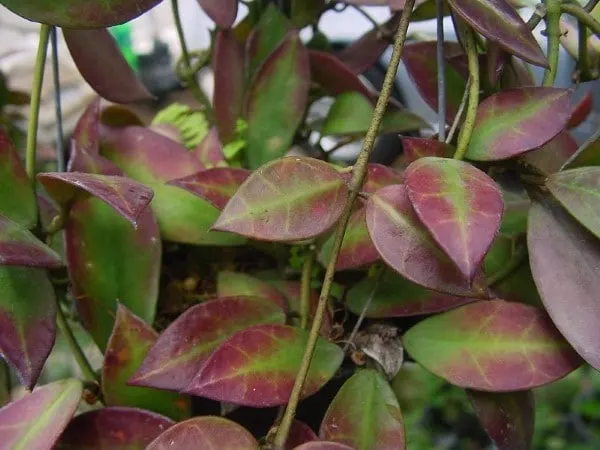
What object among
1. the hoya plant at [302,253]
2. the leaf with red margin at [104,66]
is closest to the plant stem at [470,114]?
the hoya plant at [302,253]

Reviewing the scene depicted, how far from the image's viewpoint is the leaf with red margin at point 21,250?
30 cm

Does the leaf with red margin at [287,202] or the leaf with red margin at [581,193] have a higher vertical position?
the leaf with red margin at [287,202]

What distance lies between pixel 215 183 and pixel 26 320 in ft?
0.45

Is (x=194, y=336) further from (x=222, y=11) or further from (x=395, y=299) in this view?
(x=222, y=11)

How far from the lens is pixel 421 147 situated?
37cm

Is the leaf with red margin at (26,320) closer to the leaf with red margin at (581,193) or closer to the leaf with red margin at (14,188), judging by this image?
the leaf with red margin at (14,188)

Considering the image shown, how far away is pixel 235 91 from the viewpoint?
54 centimetres

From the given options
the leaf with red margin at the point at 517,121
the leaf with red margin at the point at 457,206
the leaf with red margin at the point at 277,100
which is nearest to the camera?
the leaf with red margin at the point at 457,206

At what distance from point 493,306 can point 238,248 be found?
0.22 m

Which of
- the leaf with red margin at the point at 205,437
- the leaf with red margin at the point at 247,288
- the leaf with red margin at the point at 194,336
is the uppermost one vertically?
the leaf with red margin at the point at 205,437

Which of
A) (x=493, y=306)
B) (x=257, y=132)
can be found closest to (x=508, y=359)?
(x=493, y=306)

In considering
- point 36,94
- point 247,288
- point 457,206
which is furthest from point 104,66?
point 457,206

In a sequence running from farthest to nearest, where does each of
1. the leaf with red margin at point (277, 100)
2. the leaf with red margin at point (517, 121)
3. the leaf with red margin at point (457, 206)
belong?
1. the leaf with red margin at point (277, 100)
2. the leaf with red margin at point (517, 121)
3. the leaf with red margin at point (457, 206)

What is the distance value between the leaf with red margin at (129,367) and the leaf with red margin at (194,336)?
0.03m
